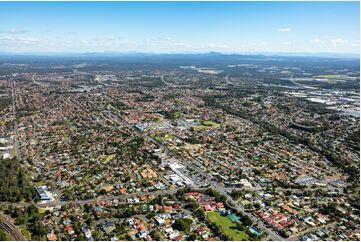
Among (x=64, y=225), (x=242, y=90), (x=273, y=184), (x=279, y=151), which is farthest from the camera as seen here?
(x=242, y=90)

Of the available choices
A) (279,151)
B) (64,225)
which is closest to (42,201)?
(64,225)

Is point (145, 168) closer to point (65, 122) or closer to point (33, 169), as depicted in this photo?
point (33, 169)

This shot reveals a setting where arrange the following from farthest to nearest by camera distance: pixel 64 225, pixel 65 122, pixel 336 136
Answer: pixel 65 122
pixel 336 136
pixel 64 225

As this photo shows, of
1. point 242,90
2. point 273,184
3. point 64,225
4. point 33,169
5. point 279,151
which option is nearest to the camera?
point 64,225

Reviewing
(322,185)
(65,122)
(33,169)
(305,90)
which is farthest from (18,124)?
(305,90)

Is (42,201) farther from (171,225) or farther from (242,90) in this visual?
(242,90)

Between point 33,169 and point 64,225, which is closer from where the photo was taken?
point 64,225
